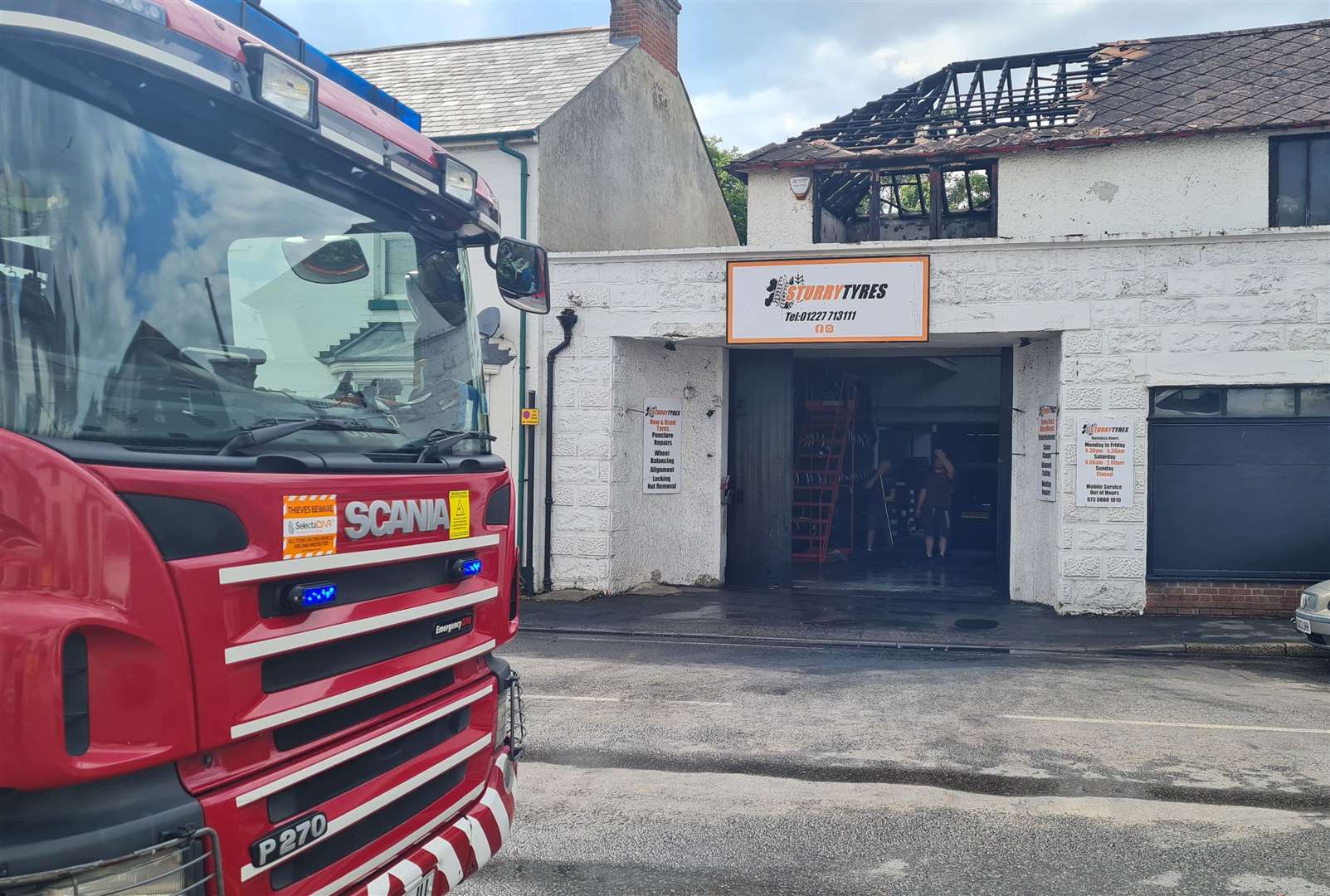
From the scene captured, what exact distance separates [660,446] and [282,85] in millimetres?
11814

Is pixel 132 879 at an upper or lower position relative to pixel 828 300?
lower

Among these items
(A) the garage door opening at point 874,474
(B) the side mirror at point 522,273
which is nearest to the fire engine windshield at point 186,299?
(B) the side mirror at point 522,273

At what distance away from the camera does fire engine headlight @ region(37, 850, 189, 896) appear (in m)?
2.24

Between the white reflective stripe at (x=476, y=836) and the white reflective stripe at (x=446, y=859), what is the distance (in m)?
0.10

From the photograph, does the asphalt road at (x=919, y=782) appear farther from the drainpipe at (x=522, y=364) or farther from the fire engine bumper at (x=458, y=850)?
the drainpipe at (x=522, y=364)

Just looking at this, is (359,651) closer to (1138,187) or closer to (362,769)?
(362,769)

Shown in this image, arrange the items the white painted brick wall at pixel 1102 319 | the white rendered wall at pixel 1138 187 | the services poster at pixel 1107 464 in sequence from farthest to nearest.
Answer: the white rendered wall at pixel 1138 187 < the services poster at pixel 1107 464 < the white painted brick wall at pixel 1102 319

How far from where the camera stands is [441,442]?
3.70m

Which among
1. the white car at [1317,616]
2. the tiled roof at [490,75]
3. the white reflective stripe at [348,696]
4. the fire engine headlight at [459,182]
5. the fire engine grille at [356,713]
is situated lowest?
the white car at [1317,616]

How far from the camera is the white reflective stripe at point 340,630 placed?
8.79 ft

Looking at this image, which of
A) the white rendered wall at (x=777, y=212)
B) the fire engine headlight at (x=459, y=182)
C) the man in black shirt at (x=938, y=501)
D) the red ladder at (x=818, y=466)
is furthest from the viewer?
the man in black shirt at (x=938, y=501)

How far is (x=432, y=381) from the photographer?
12.7ft

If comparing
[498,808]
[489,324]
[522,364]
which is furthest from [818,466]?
[498,808]

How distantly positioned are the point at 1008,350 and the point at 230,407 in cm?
1286
